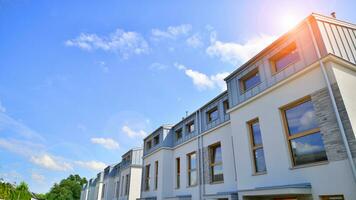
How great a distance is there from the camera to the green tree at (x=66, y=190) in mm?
54812

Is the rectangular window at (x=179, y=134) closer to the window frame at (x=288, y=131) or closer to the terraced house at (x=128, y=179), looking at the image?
the terraced house at (x=128, y=179)

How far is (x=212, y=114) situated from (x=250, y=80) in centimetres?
382

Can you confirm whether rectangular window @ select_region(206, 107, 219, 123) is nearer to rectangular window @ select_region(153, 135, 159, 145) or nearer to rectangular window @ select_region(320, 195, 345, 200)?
rectangular window @ select_region(153, 135, 159, 145)

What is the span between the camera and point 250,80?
308 inches

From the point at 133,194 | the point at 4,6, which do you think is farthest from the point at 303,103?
the point at 133,194

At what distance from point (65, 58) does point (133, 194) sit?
1397 centimetres

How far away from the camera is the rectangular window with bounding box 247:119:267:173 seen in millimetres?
6680

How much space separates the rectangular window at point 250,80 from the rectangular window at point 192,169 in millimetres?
5325

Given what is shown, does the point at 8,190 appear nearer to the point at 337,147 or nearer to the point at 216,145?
the point at 216,145

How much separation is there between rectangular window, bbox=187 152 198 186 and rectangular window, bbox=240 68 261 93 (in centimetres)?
532

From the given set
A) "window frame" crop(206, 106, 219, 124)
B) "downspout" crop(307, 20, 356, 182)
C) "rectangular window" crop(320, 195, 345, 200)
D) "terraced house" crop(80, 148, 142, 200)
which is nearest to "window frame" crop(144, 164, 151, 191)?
"terraced house" crop(80, 148, 142, 200)

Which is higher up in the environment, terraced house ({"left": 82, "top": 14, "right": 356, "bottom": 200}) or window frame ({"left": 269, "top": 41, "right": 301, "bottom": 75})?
window frame ({"left": 269, "top": 41, "right": 301, "bottom": 75})

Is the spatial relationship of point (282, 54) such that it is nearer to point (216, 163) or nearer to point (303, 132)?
point (303, 132)

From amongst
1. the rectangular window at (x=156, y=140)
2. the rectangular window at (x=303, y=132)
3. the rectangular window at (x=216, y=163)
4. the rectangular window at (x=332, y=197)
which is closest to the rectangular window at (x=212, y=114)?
the rectangular window at (x=216, y=163)
